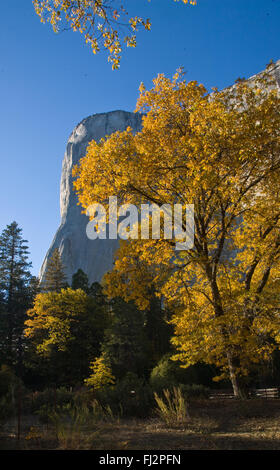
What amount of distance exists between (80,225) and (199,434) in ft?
218

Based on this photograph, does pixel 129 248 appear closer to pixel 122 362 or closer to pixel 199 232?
pixel 199 232

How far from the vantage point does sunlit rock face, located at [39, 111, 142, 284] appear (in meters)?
65.4

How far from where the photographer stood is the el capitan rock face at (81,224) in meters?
65.2

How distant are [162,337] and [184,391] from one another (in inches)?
657

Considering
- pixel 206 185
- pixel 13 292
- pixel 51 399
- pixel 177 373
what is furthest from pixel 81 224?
pixel 206 185

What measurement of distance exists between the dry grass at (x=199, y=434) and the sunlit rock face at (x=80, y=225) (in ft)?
156

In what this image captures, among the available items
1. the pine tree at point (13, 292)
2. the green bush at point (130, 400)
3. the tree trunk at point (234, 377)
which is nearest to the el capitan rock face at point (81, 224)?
the pine tree at point (13, 292)

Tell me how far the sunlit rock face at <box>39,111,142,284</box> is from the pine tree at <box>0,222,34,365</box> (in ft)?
58.5

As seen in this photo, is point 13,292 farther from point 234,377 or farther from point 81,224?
point 81,224

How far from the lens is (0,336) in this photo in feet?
91.9

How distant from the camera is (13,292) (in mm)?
32594

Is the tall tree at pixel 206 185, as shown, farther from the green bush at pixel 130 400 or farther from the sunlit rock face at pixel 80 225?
the sunlit rock face at pixel 80 225

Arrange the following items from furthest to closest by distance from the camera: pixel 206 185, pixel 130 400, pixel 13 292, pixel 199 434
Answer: pixel 13 292, pixel 130 400, pixel 206 185, pixel 199 434
